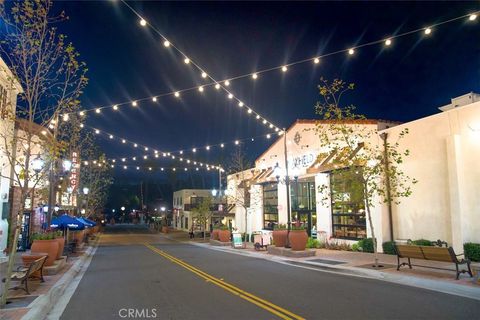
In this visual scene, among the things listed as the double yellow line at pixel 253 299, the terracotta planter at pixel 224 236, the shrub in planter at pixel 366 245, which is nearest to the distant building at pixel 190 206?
the terracotta planter at pixel 224 236

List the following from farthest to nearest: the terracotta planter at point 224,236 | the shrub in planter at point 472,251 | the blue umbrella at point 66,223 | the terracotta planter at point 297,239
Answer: the terracotta planter at point 224,236
the blue umbrella at point 66,223
the terracotta planter at point 297,239
the shrub in planter at point 472,251

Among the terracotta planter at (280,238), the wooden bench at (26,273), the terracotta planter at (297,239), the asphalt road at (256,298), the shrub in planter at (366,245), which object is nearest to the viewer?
the asphalt road at (256,298)

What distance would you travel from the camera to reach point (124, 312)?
8453 mm

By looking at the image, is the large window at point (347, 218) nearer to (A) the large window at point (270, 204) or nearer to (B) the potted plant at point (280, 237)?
(B) the potted plant at point (280, 237)

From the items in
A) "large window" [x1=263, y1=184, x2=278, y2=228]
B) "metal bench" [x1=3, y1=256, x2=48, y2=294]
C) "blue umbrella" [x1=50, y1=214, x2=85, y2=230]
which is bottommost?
"metal bench" [x1=3, y1=256, x2=48, y2=294]

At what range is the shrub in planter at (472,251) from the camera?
1479 centimetres

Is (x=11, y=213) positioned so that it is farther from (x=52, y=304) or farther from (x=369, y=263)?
(x=369, y=263)

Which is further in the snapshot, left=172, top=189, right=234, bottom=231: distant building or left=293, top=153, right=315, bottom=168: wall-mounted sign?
left=172, top=189, right=234, bottom=231: distant building

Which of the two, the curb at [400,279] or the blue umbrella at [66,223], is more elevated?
the blue umbrella at [66,223]

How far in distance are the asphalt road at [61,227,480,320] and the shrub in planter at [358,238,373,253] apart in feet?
22.6

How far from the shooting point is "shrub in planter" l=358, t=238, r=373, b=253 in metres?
20.0

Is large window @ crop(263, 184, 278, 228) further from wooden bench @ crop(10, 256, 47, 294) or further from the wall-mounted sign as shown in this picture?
wooden bench @ crop(10, 256, 47, 294)

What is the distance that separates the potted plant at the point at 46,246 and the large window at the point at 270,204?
67.8 ft

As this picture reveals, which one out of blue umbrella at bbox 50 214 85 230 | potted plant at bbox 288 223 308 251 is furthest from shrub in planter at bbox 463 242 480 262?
blue umbrella at bbox 50 214 85 230
